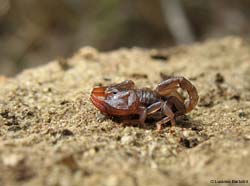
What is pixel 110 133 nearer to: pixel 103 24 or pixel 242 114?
pixel 242 114

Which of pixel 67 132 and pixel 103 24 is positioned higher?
pixel 103 24

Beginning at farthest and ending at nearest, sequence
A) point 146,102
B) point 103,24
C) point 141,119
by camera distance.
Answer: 1. point 103,24
2. point 146,102
3. point 141,119

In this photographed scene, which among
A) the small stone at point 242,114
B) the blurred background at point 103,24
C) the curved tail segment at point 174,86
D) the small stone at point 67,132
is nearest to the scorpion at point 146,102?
the curved tail segment at point 174,86

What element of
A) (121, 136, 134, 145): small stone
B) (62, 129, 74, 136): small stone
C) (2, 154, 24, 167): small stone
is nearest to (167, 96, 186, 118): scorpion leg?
(121, 136, 134, 145): small stone

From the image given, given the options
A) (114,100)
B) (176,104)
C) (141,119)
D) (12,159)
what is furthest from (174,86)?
(12,159)

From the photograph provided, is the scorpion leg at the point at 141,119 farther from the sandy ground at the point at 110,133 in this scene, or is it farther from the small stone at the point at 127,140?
the small stone at the point at 127,140

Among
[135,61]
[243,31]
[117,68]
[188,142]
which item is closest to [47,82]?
[117,68]

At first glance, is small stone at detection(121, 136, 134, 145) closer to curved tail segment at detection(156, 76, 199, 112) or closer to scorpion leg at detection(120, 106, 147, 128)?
scorpion leg at detection(120, 106, 147, 128)
